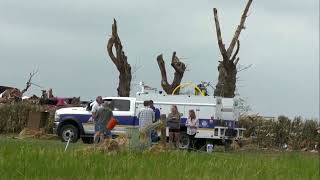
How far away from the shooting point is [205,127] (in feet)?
89.5

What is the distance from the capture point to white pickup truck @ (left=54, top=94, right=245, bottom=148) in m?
27.2

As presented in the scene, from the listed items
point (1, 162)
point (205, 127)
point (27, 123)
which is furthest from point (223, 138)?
point (1, 162)

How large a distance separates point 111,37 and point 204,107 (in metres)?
15.3

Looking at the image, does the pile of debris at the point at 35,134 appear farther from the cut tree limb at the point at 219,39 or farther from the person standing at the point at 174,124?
the cut tree limb at the point at 219,39

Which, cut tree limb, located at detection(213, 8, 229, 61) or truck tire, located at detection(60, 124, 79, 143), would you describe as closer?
truck tire, located at detection(60, 124, 79, 143)

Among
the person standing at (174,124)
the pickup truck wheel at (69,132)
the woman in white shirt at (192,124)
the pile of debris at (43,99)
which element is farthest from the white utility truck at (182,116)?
the pile of debris at (43,99)

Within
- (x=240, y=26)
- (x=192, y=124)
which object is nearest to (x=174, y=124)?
(x=192, y=124)

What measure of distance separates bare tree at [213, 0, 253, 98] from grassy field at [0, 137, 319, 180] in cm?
2297

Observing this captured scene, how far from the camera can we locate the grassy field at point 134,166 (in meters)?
10.7

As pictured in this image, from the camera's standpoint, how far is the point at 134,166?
11508 mm

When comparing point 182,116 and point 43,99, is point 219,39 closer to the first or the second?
point 43,99

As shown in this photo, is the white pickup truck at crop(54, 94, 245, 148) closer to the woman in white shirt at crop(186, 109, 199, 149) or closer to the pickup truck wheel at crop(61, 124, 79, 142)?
the pickup truck wheel at crop(61, 124, 79, 142)

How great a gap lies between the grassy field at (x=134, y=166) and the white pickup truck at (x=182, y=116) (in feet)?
43.6

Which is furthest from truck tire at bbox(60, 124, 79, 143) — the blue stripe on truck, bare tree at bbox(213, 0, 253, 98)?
bare tree at bbox(213, 0, 253, 98)
